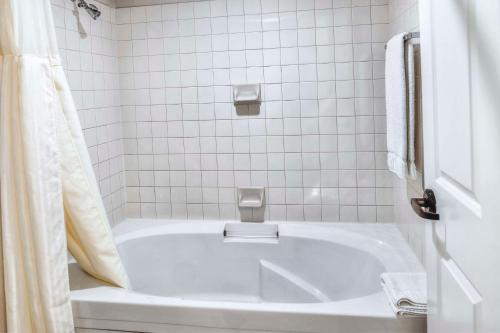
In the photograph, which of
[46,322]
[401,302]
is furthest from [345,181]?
[46,322]

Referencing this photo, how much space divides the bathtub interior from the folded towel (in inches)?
22.9

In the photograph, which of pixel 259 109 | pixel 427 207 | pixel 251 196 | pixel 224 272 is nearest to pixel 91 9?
pixel 259 109

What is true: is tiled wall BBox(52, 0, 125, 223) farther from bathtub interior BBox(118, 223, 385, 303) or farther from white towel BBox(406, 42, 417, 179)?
white towel BBox(406, 42, 417, 179)

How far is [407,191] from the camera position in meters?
2.12

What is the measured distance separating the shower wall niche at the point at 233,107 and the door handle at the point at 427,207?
1.27 meters

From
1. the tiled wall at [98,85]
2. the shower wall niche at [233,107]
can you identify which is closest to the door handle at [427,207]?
the shower wall niche at [233,107]

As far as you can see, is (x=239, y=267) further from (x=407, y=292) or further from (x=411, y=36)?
(x=411, y=36)

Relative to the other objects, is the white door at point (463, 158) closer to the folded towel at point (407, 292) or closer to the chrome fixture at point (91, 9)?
the folded towel at point (407, 292)

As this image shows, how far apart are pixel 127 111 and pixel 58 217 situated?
1251mm

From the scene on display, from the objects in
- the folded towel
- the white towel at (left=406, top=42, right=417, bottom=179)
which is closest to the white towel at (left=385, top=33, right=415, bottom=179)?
the white towel at (left=406, top=42, right=417, bottom=179)

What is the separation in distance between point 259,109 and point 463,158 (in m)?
1.70

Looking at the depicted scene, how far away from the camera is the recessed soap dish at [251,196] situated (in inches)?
104

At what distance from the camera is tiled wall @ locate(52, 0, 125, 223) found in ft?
7.55

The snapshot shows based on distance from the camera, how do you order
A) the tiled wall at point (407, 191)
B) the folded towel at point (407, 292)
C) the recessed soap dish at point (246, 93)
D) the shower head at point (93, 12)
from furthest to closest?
the recessed soap dish at point (246, 93) → the shower head at point (93, 12) → the tiled wall at point (407, 191) → the folded towel at point (407, 292)
